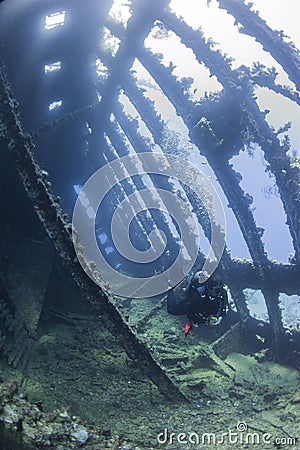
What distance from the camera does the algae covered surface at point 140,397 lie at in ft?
10.6

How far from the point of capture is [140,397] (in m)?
5.55

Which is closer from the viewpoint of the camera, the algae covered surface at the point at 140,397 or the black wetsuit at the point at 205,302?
the algae covered surface at the point at 140,397

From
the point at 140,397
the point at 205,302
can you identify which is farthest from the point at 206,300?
the point at 140,397

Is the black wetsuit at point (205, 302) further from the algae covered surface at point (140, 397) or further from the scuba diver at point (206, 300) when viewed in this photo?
the algae covered surface at point (140, 397)

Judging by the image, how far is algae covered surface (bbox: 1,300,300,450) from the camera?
324 centimetres

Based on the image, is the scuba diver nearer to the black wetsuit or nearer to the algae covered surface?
the black wetsuit

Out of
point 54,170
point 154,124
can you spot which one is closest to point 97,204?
point 54,170

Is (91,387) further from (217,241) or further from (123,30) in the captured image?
(123,30)

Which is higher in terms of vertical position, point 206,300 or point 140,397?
point 206,300

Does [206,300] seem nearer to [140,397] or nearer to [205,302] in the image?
[205,302]

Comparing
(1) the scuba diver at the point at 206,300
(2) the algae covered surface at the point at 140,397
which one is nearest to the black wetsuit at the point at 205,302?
(1) the scuba diver at the point at 206,300

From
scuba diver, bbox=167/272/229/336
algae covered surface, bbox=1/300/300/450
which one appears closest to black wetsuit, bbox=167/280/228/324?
scuba diver, bbox=167/272/229/336

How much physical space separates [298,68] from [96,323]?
20.5ft

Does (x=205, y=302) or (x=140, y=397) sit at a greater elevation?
(x=205, y=302)
